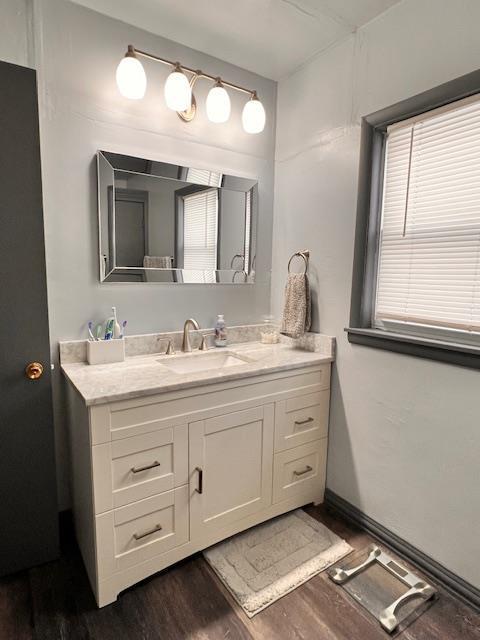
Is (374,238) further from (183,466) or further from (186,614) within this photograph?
(186,614)

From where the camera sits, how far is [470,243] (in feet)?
4.69

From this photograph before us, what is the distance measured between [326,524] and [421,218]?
5.09 ft

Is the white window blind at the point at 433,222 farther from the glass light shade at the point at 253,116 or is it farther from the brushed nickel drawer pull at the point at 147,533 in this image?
the brushed nickel drawer pull at the point at 147,533

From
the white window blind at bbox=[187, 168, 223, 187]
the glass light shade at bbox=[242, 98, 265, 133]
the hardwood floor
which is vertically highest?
the glass light shade at bbox=[242, 98, 265, 133]

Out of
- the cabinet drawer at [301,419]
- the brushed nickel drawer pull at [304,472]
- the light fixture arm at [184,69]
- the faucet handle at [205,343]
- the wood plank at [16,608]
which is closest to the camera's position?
the wood plank at [16,608]

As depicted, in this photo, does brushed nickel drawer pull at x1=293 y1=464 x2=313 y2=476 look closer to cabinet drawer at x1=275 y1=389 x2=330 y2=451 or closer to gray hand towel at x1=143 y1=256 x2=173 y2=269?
cabinet drawer at x1=275 y1=389 x2=330 y2=451

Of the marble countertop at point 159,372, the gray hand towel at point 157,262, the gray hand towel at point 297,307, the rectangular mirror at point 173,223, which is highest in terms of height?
the rectangular mirror at point 173,223

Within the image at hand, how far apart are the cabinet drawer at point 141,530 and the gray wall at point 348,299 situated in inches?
35.7

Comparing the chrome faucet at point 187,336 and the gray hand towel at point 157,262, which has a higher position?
the gray hand towel at point 157,262

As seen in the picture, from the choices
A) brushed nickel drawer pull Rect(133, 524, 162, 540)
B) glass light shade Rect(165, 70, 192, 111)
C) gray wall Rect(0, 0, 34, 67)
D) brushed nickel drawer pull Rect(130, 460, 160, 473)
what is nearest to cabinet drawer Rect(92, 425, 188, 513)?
brushed nickel drawer pull Rect(130, 460, 160, 473)

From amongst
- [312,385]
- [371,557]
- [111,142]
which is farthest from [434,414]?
[111,142]

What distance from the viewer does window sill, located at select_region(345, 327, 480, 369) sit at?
54.5 inches

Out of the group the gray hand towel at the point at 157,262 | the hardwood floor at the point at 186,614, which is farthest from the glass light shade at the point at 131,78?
the hardwood floor at the point at 186,614

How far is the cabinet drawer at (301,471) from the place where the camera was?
1827 mm
